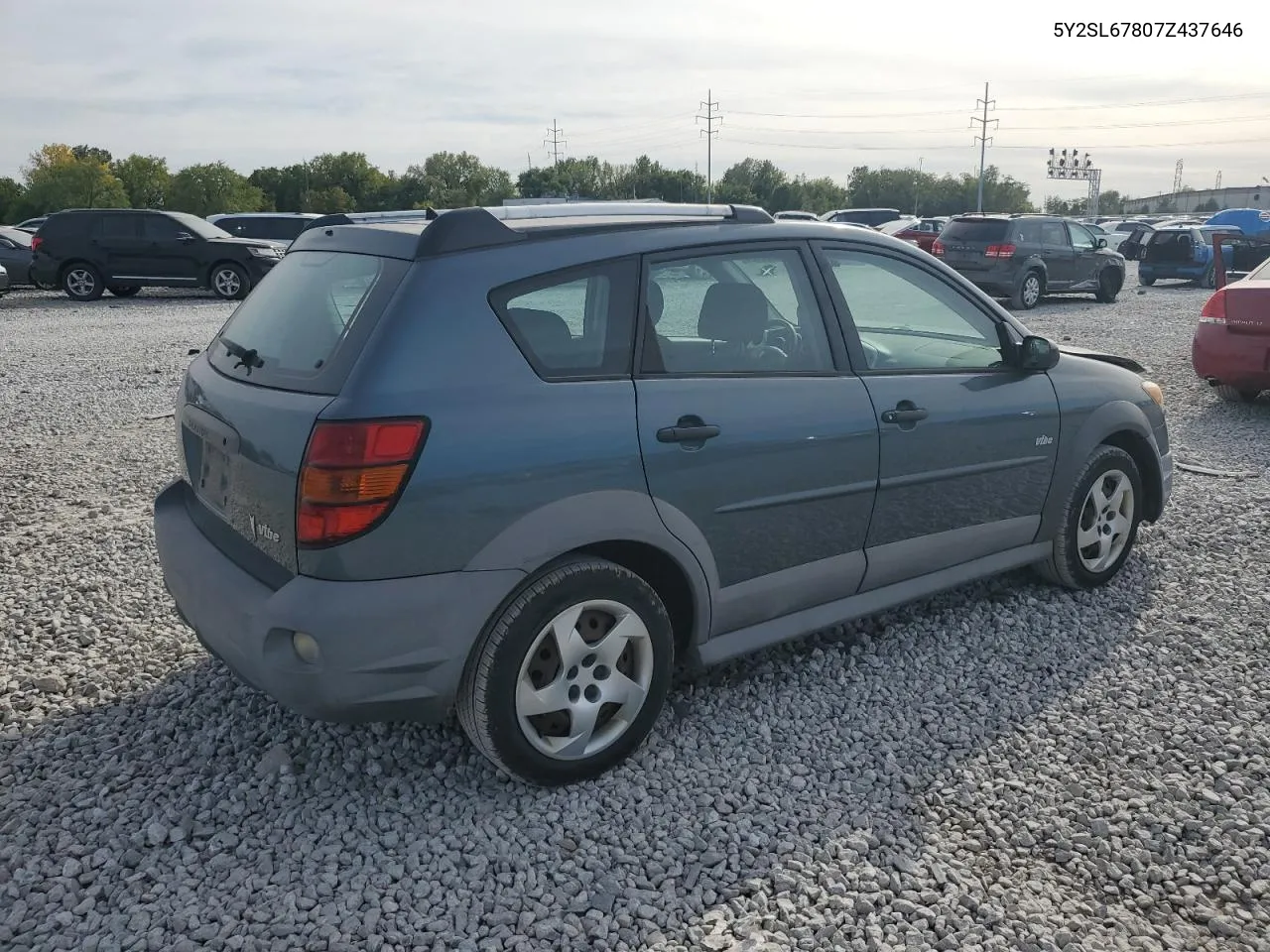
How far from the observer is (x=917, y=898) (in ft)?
8.89

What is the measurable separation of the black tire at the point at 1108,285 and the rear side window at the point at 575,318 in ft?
63.1

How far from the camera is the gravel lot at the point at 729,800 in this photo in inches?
104

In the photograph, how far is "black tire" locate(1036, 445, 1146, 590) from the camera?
15.0 feet

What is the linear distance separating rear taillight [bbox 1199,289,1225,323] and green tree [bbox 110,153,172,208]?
7790 cm

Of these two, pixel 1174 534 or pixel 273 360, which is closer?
pixel 273 360

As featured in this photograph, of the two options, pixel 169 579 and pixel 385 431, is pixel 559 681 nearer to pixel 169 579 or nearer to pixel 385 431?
pixel 385 431

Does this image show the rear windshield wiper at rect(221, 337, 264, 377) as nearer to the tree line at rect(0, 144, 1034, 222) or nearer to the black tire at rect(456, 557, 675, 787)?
the black tire at rect(456, 557, 675, 787)

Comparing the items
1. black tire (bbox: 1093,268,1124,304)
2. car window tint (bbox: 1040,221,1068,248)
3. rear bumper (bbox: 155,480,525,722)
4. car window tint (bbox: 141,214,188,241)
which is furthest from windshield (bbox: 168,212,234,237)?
rear bumper (bbox: 155,480,525,722)

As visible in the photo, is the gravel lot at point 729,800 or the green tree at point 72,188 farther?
the green tree at point 72,188

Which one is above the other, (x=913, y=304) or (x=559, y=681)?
(x=913, y=304)

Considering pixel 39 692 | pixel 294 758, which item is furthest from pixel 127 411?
pixel 294 758

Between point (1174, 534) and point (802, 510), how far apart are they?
3088 mm

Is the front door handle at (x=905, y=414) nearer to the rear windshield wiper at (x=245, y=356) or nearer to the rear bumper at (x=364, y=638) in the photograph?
the rear bumper at (x=364, y=638)

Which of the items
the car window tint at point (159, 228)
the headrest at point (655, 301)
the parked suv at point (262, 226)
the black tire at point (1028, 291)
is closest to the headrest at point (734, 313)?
the headrest at point (655, 301)
